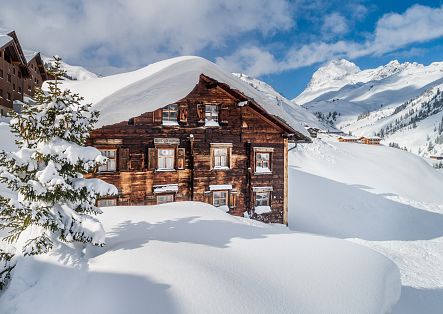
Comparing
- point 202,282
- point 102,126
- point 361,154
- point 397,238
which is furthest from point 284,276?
point 361,154

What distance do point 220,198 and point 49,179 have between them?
12866 mm

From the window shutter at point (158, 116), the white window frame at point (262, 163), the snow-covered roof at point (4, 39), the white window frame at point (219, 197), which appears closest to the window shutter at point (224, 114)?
the white window frame at point (262, 163)

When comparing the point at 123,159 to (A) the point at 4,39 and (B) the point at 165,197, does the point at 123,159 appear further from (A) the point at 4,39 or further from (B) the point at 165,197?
(A) the point at 4,39

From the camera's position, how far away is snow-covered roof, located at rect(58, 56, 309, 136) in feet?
49.4

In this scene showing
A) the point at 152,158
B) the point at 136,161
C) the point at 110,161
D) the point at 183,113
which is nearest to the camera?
the point at 110,161

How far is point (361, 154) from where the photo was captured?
47.0 metres

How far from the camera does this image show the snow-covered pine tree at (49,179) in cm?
620

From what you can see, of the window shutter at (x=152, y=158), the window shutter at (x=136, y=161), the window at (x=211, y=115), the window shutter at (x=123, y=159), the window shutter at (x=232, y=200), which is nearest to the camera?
the window shutter at (x=123, y=159)

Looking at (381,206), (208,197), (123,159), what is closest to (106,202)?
(123,159)

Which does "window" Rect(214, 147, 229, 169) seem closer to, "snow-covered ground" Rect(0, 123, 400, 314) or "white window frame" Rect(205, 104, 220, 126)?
"white window frame" Rect(205, 104, 220, 126)

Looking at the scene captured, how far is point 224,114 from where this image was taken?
60.1 feet

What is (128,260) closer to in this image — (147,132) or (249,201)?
(147,132)

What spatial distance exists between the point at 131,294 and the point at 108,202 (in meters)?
11.6

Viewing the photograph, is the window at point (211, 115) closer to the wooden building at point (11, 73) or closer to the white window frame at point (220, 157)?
the white window frame at point (220, 157)
